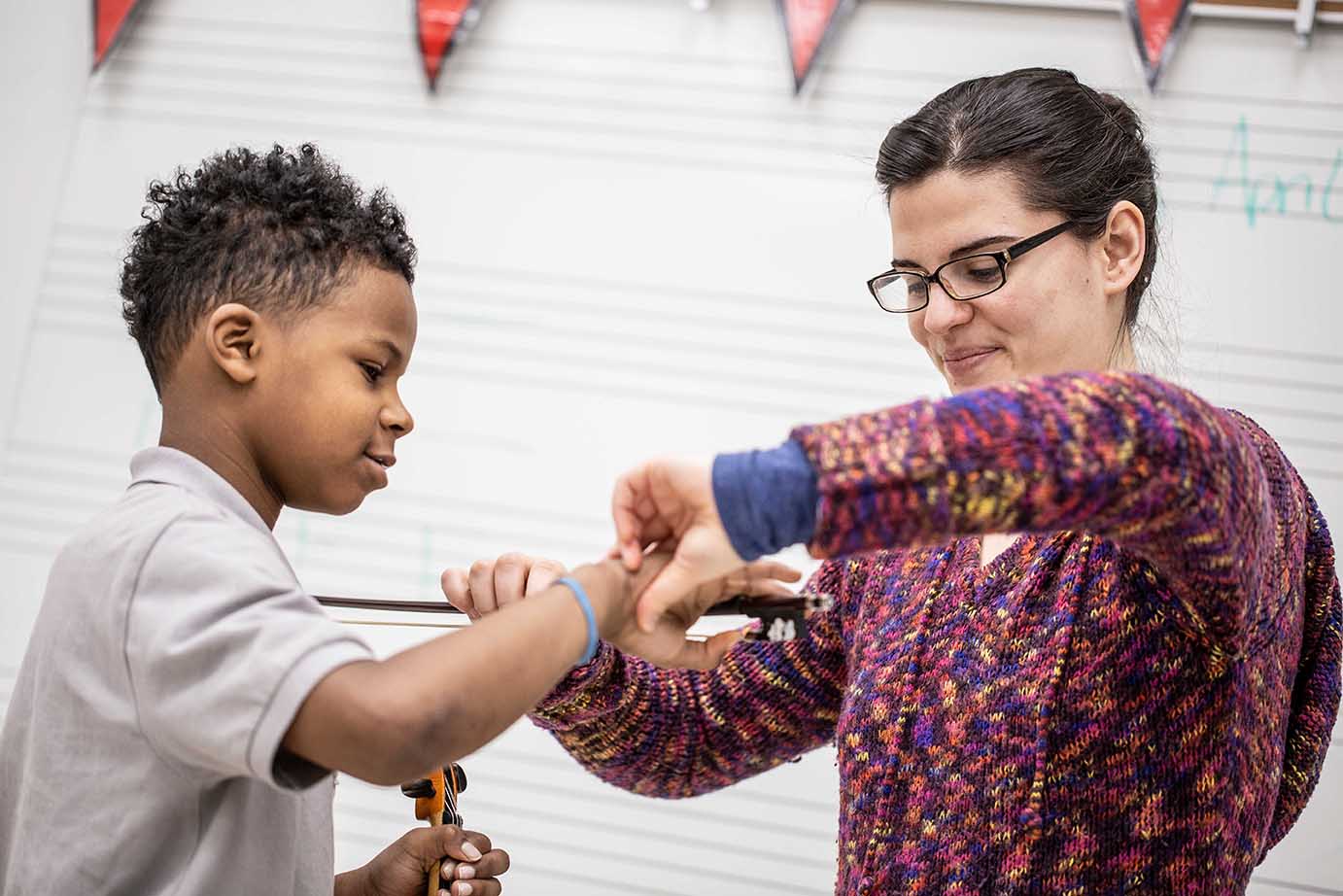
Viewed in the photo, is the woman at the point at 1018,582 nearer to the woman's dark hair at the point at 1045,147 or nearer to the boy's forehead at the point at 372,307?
the woman's dark hair at the point at 1045,147

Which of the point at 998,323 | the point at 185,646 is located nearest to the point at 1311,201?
the point at 998,323

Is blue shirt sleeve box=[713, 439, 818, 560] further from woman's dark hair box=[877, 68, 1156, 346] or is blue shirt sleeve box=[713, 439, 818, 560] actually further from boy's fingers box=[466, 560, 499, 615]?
woman's dark hair box=[877, 68, 1156, 346]

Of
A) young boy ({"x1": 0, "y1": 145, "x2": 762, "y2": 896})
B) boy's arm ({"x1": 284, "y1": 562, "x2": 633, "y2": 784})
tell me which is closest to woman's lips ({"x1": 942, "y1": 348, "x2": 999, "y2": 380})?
young boy ({"x1": 0, "y1": 145, "x2": 762, "y2": 896})

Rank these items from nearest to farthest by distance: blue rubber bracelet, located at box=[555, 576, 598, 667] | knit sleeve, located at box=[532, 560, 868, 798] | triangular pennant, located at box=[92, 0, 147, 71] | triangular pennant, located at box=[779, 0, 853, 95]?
blue rubber bracelet, located at box=[555, 576, 598, 667] < knit sleeve, located at box=[532, 560, 868, 798] < triangular pennant, located at box=[779, 0, 853, 95] < triangular pennant, located at box=[92, 0, 147, 71]

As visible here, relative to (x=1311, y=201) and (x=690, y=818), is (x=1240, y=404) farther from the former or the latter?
(x=690, y=818)

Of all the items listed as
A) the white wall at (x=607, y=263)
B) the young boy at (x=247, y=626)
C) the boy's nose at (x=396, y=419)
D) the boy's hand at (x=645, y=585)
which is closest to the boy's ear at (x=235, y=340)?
the young boy at (x=247, y=626)

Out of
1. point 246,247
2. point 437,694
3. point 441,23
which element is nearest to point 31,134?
point 441,23

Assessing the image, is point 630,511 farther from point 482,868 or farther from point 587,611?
point 482,868

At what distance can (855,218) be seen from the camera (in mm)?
1988

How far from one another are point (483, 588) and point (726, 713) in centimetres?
33

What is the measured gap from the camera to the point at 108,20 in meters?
2.23

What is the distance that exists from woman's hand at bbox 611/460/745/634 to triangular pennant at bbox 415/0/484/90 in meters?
1.41

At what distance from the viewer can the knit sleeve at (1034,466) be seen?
78cm

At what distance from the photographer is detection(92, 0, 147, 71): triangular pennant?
2.22 m
